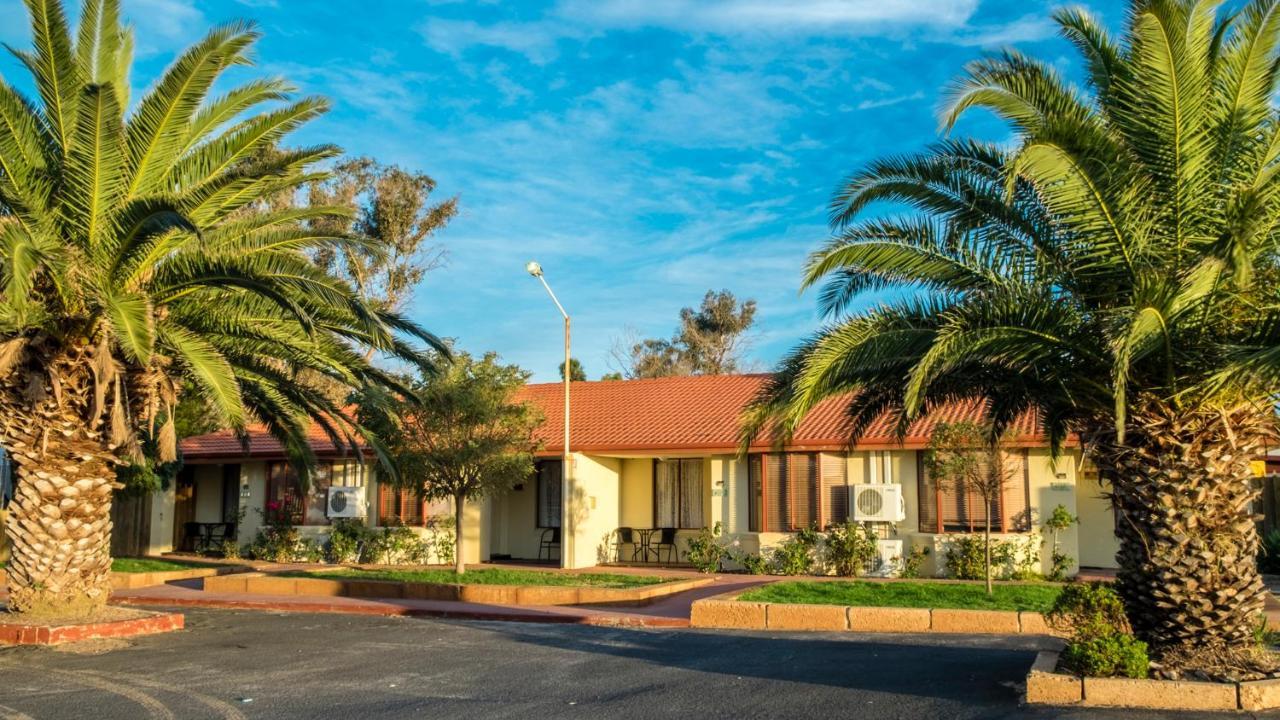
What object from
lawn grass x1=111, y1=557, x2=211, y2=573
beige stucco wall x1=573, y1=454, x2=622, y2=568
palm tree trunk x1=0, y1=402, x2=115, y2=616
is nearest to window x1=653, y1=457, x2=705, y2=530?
beige stucco wall x1=573, y1=454, x2=622, y2=568

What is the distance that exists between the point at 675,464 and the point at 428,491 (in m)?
6.88

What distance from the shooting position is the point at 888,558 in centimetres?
2150

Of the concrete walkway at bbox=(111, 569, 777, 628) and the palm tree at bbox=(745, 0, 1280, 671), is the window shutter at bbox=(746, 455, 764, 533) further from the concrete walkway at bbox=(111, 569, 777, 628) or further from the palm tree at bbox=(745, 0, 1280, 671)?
the palm tree at bbox=(745, 0, 1280, 671)

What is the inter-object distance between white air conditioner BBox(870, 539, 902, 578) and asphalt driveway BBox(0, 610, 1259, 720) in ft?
27.5

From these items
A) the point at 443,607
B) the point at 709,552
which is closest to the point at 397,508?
the point at 709,552

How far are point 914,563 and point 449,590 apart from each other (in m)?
9.09

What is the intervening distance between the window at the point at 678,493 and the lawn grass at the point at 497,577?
4.42 meters

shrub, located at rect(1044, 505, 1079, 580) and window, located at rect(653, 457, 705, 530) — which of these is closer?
shrub, located at rect(1044, 505, 1079, 580)

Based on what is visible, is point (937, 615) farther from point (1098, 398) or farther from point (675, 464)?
point (675, 464)

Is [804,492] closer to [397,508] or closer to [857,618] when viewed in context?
[857,618]

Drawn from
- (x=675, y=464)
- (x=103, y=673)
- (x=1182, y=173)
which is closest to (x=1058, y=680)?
(x=1182, y=173)

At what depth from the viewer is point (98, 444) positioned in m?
13.3

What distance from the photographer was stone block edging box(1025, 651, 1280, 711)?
323 inches

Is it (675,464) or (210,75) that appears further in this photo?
(675,464)
